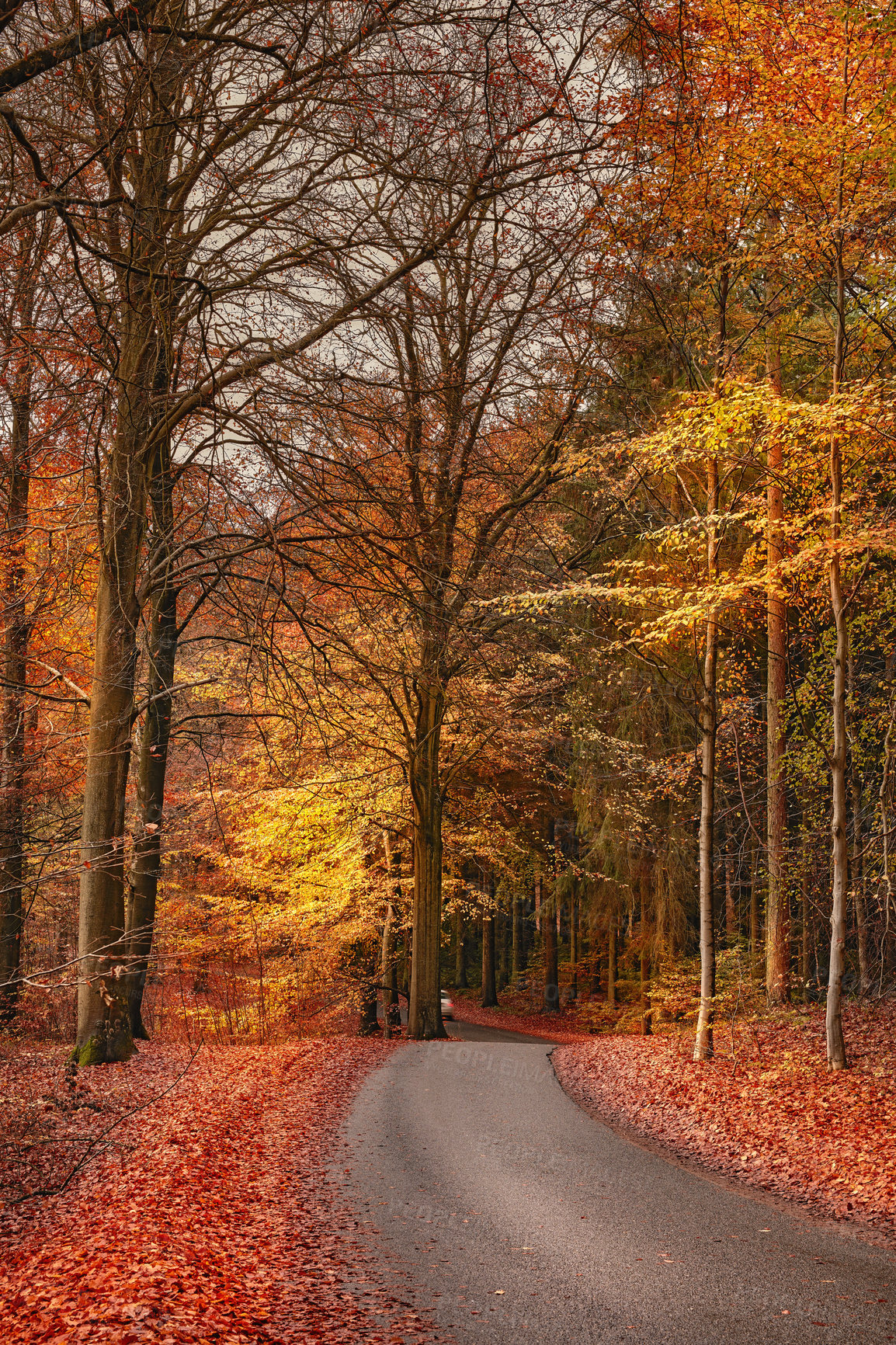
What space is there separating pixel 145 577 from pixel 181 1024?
1244 cm

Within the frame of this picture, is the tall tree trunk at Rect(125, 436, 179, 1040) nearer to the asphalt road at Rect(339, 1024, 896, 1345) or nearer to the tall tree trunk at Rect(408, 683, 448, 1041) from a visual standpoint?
the tall tree trunk at Rect(408, 683, 448, 1041)

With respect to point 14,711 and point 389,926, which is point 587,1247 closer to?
point 14,711

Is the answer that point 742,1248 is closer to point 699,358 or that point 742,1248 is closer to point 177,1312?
point 177,1312

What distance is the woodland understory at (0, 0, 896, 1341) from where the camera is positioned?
5680 millimetres

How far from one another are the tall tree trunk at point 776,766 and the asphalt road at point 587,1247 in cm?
634

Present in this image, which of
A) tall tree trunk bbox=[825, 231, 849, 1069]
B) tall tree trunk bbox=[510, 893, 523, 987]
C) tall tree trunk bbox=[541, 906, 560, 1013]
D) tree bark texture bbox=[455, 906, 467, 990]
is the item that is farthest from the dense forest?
tree bark texture bbox=[455, 906, 467, 990]

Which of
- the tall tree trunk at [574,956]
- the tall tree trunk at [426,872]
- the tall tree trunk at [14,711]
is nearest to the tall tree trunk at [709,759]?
the tall tree trunk at [426,872]

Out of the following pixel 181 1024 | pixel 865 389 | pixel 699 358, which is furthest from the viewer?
pixel 181 1024

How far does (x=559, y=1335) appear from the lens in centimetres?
432

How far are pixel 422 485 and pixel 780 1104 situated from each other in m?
6.96

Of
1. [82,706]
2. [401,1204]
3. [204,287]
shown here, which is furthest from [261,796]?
[204,287]

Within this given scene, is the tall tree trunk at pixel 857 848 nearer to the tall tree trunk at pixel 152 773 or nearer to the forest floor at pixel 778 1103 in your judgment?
the forest floor at pixel 778 1103

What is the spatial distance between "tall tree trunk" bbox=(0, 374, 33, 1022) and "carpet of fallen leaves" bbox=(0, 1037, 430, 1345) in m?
2.75

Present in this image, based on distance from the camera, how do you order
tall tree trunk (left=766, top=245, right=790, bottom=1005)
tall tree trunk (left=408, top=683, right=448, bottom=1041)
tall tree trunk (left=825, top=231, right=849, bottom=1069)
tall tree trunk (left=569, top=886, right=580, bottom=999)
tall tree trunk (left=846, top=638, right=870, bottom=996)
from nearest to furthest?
tall tree trunk (left=825, top=231, right=849, bottom=1069), tall tree trunk (left=846, top=638, right=870, bottom=996), tall tree trunk (left=766, top=245, right=790, bottom=1005), tall tree trunk (left=408, top=683, right=448, bottom=1041), tall tree trunk (left=569, top=886, right=580, bottom=999)
